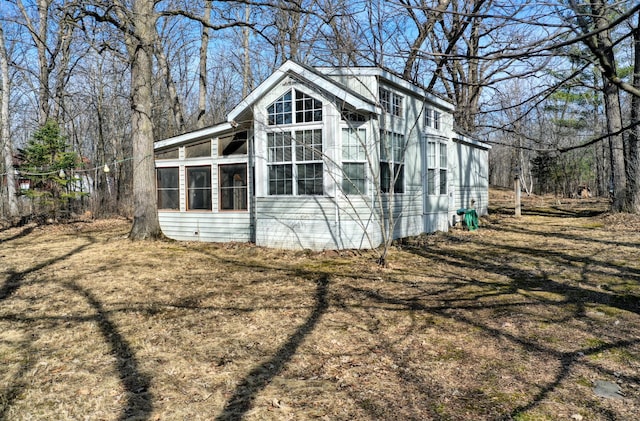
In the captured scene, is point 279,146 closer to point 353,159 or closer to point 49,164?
point 353,159

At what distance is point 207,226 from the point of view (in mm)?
12094

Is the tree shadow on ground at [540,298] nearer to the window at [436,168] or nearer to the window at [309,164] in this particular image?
the window at [309,164]

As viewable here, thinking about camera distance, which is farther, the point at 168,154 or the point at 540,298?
the point at 168,154

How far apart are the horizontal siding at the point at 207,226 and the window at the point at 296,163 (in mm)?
1839

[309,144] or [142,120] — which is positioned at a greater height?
[142,120]

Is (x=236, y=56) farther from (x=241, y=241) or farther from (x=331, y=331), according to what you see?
(x=331, y=331)

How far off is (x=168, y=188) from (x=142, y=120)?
2.60 meters

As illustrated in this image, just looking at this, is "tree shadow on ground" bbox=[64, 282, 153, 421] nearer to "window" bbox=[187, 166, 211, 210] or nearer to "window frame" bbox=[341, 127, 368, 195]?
"window frame" bbox=[341, 127, 368, 195]

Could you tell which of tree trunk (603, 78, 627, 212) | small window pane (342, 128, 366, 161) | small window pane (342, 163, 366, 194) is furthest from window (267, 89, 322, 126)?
tree trunk (603, 78, 627, 212)

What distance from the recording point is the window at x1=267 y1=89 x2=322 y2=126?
9688 mm

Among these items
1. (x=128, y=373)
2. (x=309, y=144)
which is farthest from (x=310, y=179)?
(x=128, y=373)

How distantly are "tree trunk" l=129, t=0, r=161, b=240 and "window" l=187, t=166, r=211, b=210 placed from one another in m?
1.51

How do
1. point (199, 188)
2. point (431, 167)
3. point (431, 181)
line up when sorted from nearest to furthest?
point (199, 188)
point (431, 167)
point (431, 181)

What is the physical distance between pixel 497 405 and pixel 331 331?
198cm
